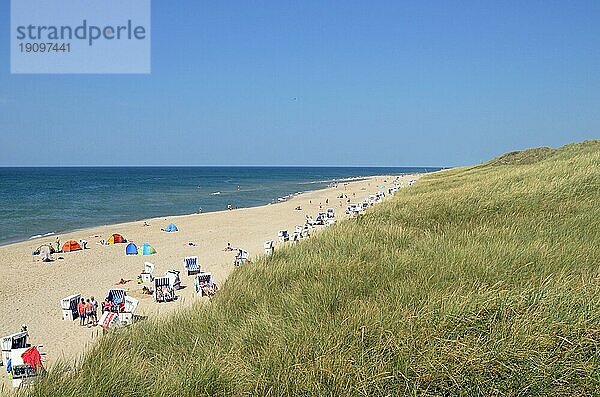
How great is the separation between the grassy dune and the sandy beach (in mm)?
1675

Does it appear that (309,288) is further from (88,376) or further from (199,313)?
(88,376)

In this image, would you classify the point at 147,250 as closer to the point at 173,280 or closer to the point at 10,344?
the point at 173,280

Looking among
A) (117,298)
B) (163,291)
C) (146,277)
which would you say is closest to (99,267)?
(146,277)

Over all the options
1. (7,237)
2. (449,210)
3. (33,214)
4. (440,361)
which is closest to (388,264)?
(440,361)

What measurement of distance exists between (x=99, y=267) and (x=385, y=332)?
51.4 ft

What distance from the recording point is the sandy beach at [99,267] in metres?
10.7

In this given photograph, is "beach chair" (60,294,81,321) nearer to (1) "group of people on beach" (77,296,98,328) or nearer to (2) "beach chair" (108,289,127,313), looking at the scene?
(1) "group of people on beach" (77,296,98,328)

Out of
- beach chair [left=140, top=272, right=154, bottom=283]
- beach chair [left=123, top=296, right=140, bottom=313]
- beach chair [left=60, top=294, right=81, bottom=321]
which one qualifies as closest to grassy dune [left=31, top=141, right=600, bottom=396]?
beach chair [left=123, top=296, right=140, bottom=313]

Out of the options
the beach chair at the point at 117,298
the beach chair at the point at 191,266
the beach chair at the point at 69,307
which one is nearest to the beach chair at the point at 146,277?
the beach chair at the point at 191,266

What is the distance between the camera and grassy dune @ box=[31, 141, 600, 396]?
10.7 feet

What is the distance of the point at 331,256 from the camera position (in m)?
7.01

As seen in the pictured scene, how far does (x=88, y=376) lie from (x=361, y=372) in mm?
1906

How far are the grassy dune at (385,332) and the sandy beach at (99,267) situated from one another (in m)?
1.68

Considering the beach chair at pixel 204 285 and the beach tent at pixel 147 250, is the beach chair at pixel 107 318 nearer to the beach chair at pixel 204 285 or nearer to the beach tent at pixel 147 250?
the beach chair at pixel 204 285
